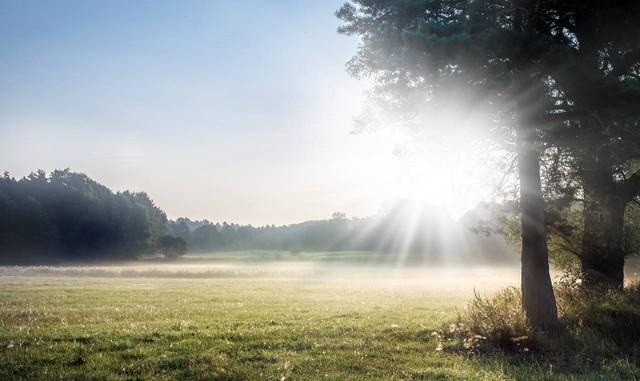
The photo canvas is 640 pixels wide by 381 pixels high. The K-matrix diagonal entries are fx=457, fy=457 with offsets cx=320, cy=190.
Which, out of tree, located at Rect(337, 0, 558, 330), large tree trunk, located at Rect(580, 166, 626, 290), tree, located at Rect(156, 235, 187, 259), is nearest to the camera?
tree, located at Rect(337, 0, 558, 330)


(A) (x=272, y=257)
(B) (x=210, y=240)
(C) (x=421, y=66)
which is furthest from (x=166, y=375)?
(B) (x=210, y=240)

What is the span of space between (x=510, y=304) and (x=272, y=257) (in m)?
92.8

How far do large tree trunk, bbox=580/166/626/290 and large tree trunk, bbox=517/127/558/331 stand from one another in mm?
3676

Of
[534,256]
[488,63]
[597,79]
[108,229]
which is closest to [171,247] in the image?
[108,229]

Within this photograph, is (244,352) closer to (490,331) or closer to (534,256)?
(490,331)

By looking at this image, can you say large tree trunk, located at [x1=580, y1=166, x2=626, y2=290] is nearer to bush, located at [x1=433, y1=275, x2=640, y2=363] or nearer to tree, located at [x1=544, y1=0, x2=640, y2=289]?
tree, located at [x1=544, y1=0, x2=640, y2=289]

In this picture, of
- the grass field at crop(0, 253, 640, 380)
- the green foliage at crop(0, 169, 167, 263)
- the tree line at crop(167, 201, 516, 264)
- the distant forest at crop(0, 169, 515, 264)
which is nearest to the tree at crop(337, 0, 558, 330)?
the grass field at crop(0, 253, 640, 380)

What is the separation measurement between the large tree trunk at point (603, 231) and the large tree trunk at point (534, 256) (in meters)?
3.68

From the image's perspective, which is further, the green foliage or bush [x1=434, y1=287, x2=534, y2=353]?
the green foliage

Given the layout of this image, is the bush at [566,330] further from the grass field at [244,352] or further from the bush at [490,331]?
the grass field at [244,352]

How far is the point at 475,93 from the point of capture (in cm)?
943

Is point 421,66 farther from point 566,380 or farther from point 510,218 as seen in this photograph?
point 510,218

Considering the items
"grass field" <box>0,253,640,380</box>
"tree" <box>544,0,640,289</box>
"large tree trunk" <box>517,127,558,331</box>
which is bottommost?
"grass field" <box>0,253,640,380</box>

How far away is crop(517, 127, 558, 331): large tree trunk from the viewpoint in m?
11.4
